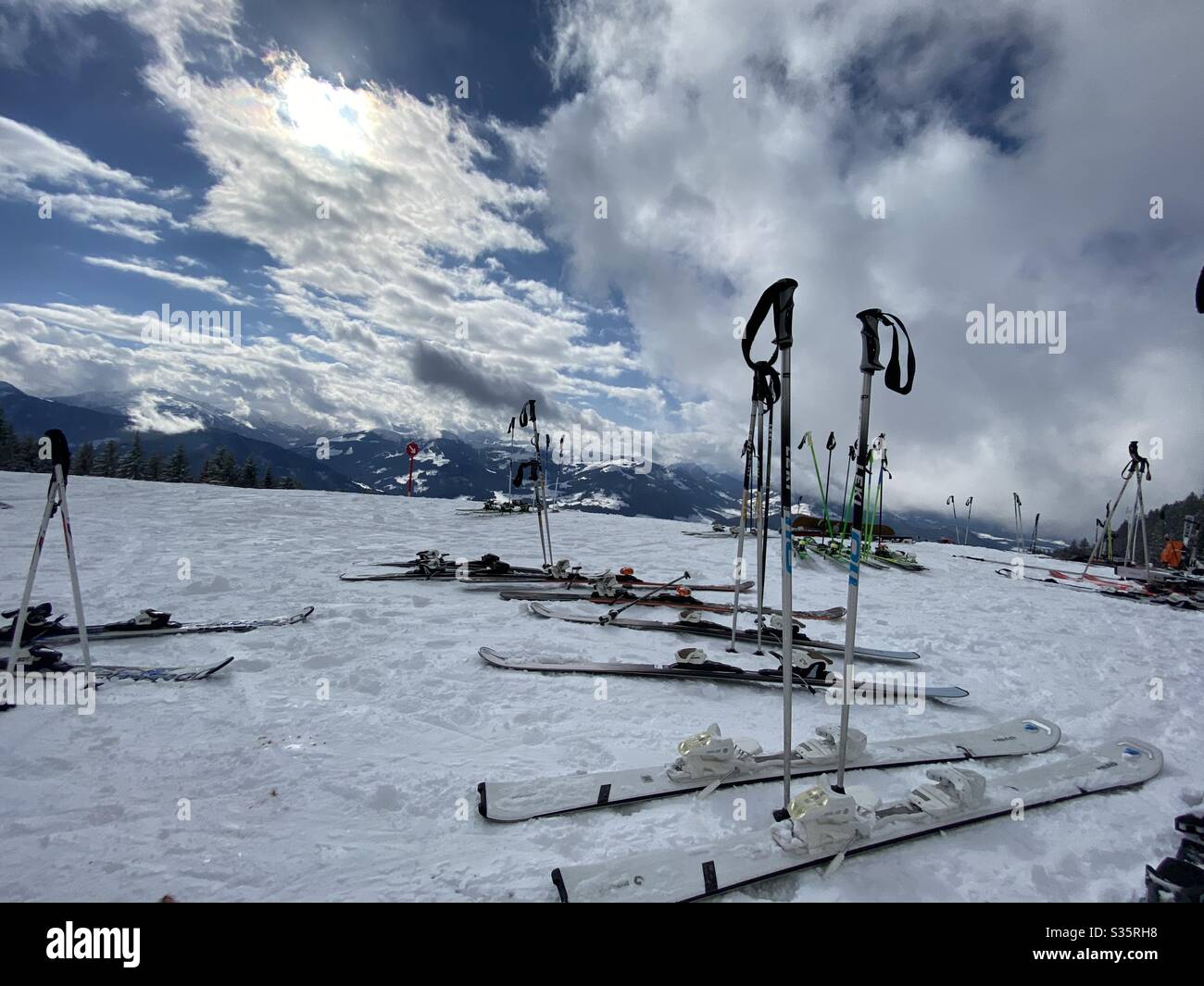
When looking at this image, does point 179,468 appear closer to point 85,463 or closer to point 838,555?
point 85,463

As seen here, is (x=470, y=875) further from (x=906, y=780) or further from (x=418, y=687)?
(x=906, y=780)

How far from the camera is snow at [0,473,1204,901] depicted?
318cm

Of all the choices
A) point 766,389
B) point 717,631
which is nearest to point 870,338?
point 766,389

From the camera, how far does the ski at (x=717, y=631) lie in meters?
7.93

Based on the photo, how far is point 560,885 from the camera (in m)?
2.98

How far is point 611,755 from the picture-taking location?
15.4 feet

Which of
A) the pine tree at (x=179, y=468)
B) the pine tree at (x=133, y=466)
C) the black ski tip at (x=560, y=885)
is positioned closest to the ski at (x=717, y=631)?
the black ski tip at (x=560, y=885)

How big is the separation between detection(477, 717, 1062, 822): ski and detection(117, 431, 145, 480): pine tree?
6826cm

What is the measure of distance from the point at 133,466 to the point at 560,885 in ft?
240

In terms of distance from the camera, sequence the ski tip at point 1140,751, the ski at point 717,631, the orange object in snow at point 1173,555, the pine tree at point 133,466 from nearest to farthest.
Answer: the ski tip at point 1140,751 < the ski at point 717,631 < the orange object in snow at point 1173,555 < the pine tree at point 133,466

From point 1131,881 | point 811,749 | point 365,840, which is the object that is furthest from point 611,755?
point 1131,881

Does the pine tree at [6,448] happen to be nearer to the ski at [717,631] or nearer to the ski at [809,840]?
the ski at [717,631]

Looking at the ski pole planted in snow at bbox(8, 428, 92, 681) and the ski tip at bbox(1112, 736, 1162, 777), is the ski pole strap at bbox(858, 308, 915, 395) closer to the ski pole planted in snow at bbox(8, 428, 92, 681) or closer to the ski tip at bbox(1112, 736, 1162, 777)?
the ski tip at bbox(1112, 736, 1162, 777)
